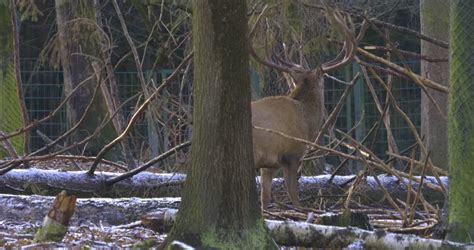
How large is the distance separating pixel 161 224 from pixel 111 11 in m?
14.5

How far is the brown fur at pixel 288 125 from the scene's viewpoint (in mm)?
11141

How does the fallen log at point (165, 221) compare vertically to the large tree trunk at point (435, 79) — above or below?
below

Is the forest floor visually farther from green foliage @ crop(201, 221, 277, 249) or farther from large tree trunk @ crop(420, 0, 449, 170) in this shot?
large tree trunk @ crop(420, 0, 449, 170)

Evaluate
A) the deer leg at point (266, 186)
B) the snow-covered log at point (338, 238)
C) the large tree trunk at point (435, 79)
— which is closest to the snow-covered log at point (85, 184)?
the deer leg at point (266, 186)

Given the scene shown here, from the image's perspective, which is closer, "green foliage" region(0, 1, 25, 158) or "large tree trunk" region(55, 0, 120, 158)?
"green foliage" region(0, 1, 25, 158)

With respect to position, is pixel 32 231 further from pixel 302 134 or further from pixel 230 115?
pixel 302 134

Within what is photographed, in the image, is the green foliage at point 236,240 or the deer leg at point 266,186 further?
the deer leg at point 266,186

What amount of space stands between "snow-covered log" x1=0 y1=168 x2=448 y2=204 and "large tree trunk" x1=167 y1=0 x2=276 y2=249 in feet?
10.6

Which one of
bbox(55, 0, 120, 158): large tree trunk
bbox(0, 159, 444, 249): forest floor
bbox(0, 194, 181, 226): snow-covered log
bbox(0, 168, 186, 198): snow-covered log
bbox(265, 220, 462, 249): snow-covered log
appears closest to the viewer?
bbox(265, 220, 462, 249): snow-covered log

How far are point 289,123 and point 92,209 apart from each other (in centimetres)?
287

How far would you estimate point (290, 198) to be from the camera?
431 inches

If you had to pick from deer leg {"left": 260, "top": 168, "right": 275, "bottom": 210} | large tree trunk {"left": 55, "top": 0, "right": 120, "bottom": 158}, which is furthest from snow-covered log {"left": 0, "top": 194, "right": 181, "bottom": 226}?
large tree trunk {"left": 55, "top": 0, "right": 120, "bottom": 158}

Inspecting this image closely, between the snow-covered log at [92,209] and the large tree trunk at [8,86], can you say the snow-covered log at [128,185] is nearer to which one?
the snow-covered log at [92,209]

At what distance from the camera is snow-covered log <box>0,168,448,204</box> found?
10.7m
